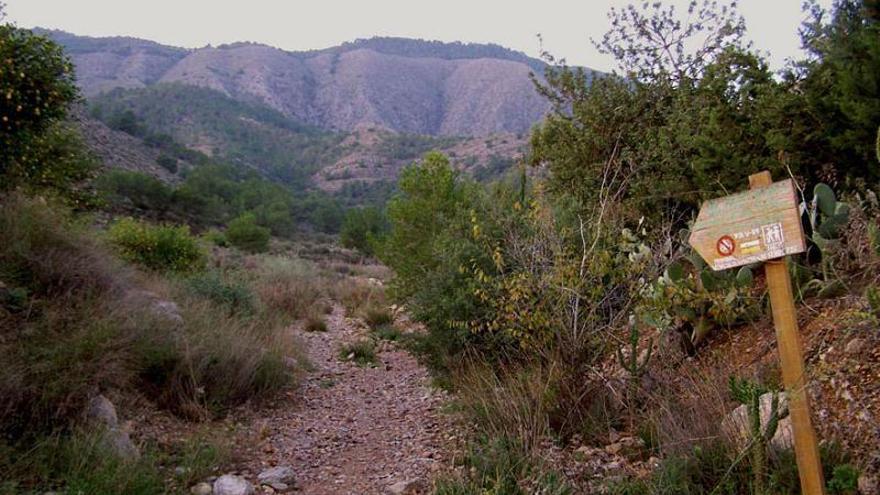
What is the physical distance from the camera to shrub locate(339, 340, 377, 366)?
349 inches

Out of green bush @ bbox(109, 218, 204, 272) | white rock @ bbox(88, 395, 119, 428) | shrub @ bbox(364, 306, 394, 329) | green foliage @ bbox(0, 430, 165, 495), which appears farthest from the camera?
shrub @ bbox(364, 306, 394, 329)

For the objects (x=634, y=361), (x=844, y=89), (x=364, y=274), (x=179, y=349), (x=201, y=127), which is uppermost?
(x=201, y=127)

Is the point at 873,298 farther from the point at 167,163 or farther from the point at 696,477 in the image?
the point at 167,163

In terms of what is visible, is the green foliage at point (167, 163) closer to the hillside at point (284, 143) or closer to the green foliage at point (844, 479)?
the hillside at point (284, 143)

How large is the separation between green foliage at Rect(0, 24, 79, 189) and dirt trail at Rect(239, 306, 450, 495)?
3.98m

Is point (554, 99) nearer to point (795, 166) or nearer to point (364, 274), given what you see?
point (795, 166)

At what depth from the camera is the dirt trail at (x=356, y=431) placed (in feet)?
14.6

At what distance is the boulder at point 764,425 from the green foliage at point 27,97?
7097 millimetres

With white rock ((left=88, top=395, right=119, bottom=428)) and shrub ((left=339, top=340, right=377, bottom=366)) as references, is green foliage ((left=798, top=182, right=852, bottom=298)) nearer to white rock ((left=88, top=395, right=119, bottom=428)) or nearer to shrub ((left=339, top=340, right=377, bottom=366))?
white rock ((left=88, top=395, right=119, bottom=428))

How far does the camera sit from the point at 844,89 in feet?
16.6

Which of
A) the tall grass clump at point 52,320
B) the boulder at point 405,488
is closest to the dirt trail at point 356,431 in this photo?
the boulder at point 405,488

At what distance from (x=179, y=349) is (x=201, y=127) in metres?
59.5

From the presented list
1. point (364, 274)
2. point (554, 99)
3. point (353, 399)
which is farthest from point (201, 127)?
point (353, 399)

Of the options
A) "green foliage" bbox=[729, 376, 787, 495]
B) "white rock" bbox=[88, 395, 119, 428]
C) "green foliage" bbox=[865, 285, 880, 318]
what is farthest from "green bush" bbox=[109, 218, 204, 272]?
"green foliage" bbox=[865, 285, 880, 318]
